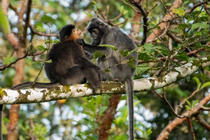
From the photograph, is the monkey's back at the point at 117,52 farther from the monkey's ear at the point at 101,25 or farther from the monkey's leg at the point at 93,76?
the monkey's leg at the point at 93,76

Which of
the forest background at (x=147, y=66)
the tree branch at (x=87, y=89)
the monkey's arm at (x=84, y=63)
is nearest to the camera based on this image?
the tree branch at (x=87, y=89)

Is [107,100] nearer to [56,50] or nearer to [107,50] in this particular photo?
[107,50]

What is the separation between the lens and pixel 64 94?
9.35 ft

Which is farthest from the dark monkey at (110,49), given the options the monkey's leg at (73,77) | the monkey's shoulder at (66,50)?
the monkey's leg at (73,77)

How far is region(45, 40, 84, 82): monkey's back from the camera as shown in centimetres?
381

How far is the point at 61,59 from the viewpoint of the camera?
12.6 feet

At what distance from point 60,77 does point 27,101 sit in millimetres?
1201

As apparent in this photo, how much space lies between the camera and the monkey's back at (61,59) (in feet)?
12.5

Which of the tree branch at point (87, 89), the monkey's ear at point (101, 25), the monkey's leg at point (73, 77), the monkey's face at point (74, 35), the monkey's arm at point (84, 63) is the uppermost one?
the monkey's ear at point (101, 25)

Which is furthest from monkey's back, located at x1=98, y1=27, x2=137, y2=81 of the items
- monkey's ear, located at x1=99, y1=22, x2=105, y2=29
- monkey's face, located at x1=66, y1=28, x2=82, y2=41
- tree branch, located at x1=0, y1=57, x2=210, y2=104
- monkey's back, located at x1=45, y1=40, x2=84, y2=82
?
tree branch, located at x1=0, y1=57, x2=210, y2=104

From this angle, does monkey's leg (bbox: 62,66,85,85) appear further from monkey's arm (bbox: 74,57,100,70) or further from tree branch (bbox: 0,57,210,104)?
tree branch (bbox: 0,57,210,104)

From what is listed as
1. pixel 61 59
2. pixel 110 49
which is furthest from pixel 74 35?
pixel 110 49

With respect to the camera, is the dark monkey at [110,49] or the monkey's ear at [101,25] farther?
the monkey's ear at [101,25]

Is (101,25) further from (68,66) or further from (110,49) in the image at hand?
(68,66)
